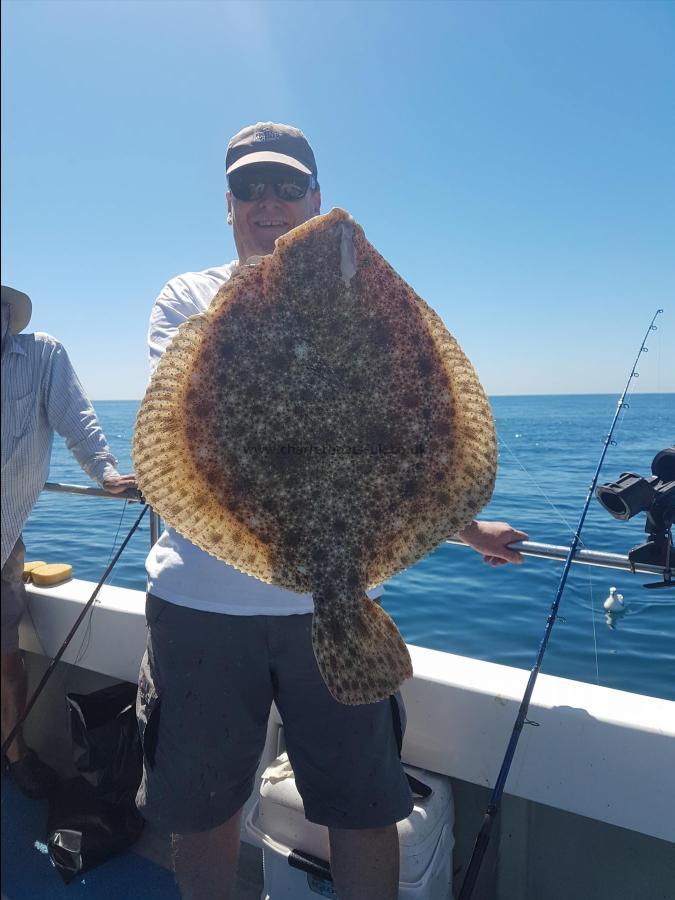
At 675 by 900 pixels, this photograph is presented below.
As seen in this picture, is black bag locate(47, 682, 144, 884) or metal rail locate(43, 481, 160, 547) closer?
black bag locate(47, 682, 144, 884)

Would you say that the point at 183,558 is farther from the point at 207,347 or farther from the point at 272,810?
the point at 272,810

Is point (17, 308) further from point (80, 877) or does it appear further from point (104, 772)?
point (104, 772)

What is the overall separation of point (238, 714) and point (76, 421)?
1.28 m

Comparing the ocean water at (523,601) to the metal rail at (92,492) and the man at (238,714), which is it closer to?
the metal rail at (92,492)

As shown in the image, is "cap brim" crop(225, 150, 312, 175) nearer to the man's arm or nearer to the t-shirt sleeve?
the t-shirt sleeve

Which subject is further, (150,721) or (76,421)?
(76,421)

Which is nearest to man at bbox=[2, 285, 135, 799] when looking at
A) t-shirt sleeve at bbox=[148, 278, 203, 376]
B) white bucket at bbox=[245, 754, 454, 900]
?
t-shirt sleeve at bbox=[148, 278, 203, 376]

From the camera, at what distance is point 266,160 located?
2.18 m

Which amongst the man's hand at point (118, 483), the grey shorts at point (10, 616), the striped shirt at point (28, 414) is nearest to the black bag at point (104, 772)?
the man's hand at point (118, 483)

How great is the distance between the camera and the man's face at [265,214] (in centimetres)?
221

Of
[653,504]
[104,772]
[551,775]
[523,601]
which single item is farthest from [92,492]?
[523,601]

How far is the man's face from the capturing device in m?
2.21

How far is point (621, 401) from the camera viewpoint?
446 centimetres

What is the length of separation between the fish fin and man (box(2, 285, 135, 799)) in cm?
73
